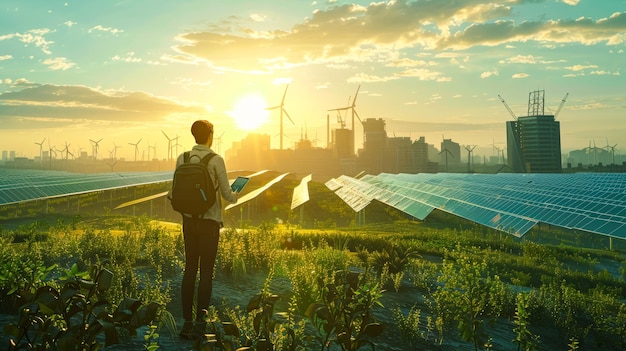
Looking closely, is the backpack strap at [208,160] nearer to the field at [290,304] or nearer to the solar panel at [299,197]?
the field at [290,304]

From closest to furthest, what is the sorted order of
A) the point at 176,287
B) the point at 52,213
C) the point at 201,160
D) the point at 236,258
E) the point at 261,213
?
the point at 201,160 → the point at 176,287 → the point at 236,258 → the point at 52,213 → the point at 261,213

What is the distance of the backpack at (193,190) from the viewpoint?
554cm

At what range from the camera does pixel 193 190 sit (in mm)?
5547

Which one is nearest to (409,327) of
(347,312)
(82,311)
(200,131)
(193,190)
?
(347,312)

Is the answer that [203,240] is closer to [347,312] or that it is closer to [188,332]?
[188,332]

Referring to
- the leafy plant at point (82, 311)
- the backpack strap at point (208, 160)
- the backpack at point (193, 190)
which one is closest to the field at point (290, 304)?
the leafy plant at point (82, 311)

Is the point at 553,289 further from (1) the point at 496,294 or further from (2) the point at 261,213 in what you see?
(2) the point at 261,213

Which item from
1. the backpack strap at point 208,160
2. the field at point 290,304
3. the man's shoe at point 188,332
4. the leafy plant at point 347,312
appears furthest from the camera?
the backpack strap at point 208,160

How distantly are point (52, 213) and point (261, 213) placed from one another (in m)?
16.0

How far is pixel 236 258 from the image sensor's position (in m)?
8.27

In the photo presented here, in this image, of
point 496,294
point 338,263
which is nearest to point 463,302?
point 496,294

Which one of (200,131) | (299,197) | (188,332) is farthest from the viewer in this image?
(299,197)

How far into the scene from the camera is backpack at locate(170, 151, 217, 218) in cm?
554

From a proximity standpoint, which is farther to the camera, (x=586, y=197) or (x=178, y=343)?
A: (x=586, y=197)
